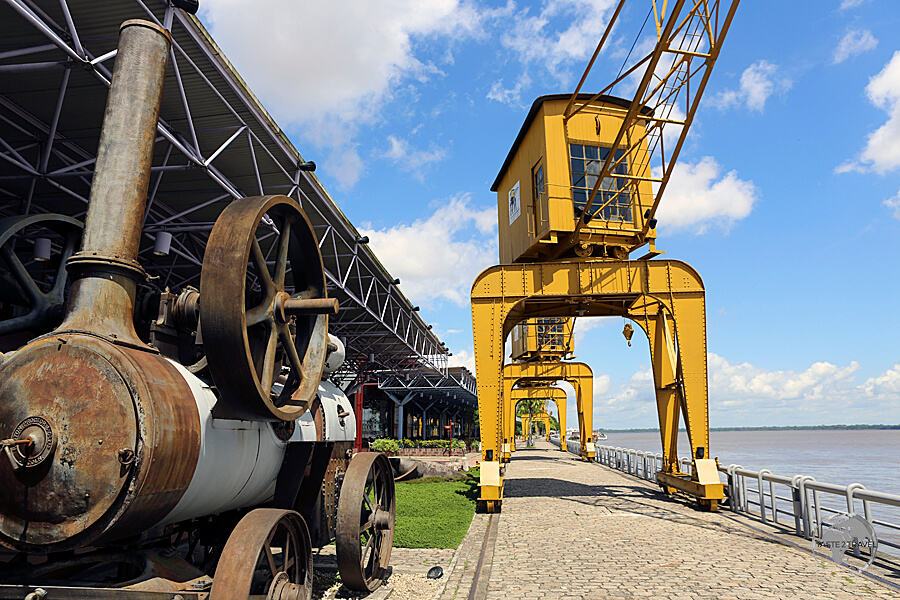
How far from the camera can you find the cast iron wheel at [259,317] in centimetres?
422

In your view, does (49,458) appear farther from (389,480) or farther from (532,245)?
(532,245)

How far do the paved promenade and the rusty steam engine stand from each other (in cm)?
262

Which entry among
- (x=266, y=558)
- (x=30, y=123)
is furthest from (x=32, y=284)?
(x=30, y=123)

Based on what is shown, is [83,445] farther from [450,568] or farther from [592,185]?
[592,185]

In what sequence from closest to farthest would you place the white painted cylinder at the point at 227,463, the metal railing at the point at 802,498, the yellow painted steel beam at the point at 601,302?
1. the white painted cylinder at the point at 227,463
2. the metal railing at the point at 802,498
3. the yellow painted steel beam at the point at 601,302

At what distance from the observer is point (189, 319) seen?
4879 mm

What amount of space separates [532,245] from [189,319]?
1152cm

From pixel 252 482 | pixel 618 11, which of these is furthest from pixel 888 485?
pixel 252 482

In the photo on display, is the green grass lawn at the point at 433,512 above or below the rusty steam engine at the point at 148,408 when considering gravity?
below

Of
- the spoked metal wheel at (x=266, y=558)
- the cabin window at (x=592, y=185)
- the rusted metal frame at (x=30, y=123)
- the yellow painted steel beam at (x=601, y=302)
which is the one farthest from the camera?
the cabin window at (x=592, y=185)

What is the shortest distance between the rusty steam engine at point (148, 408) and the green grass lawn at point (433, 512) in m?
3.97

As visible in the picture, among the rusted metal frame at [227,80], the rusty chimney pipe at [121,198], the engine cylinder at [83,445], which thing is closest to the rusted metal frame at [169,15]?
the rusted metal frame at [227,80]

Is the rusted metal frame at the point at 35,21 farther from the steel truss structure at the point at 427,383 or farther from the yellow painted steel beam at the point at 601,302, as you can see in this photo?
the steel truss structure at the point at 427,383

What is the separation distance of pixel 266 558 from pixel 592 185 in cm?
1302
